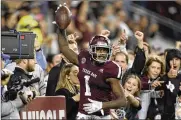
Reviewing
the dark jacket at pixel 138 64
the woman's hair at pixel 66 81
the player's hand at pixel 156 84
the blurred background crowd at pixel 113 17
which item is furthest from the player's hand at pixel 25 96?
the blurred background crowd at pixel 113 17

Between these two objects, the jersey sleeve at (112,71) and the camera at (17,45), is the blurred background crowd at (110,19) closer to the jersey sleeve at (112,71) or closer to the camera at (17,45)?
the camera at (17,45)

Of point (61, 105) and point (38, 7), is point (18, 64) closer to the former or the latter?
point (61, 105)

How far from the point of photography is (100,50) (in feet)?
38.7

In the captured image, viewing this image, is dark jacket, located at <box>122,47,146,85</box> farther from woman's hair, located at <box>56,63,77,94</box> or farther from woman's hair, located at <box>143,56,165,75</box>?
woman's hair, located at <box>56,63,77,94</box>

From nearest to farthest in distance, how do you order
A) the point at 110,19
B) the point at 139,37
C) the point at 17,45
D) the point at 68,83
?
the point at 17,45, the point at 68,83, the point at 139,37, the point at 110,19

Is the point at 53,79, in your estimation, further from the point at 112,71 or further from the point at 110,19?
the point at 110,19

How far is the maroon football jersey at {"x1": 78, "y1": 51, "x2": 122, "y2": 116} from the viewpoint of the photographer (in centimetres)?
1166

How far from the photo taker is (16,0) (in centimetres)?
2141

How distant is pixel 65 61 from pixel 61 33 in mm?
1375

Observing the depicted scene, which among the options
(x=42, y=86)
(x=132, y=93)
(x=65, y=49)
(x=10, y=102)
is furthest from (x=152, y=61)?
(x=10, y=102)

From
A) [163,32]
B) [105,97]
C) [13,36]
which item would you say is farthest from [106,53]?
[163,32]

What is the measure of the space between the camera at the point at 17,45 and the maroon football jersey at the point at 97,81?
3.98 ft

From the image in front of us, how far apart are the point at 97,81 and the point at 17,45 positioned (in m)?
1.55

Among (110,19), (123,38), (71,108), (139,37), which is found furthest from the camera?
(110,19)
